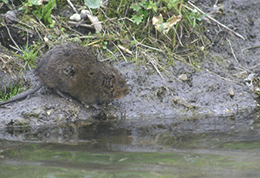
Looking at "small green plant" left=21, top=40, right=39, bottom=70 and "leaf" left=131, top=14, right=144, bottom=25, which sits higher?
"leaf" left=131, top=14, right=144, bottom=25

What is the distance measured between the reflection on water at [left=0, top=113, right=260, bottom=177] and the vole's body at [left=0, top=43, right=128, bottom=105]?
0.43 meters

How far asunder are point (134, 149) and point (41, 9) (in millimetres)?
3072

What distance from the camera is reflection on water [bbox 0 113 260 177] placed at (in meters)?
2.06

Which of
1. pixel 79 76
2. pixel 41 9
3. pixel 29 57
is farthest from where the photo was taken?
pixel 41 9

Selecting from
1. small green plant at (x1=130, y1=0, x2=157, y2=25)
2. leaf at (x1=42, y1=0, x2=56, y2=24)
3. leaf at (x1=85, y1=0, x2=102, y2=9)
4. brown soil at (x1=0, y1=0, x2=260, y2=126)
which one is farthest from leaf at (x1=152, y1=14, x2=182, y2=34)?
leaf at (x1=42, y1=0, x2=56, y2=24)

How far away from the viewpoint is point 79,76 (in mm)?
3670

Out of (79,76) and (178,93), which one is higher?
(79,76)

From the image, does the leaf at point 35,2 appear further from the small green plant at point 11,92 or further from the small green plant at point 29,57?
the small green plant at point 11,92

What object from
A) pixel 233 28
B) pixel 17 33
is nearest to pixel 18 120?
pixel 17 33

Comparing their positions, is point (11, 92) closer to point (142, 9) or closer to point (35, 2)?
point (35, 2)

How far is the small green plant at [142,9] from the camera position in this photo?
4.44m

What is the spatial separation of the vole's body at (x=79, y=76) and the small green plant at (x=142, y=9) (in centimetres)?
115

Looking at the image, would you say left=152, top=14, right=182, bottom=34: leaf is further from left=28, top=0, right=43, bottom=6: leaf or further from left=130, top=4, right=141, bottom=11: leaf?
left=28, top=0, right=43, bottom=6: leaf

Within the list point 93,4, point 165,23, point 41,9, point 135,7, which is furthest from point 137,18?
point 41,9
